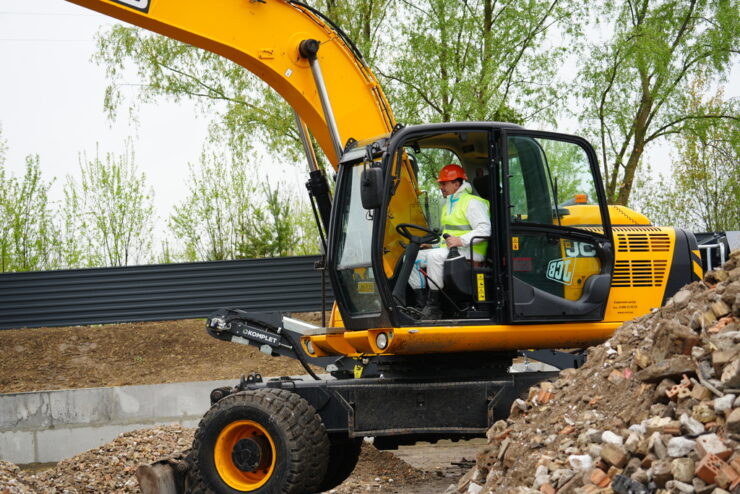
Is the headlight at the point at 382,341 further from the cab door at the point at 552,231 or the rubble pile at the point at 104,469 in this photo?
the rubble pile at the point at 104,469

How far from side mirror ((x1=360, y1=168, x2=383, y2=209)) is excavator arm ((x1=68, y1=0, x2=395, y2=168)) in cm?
175

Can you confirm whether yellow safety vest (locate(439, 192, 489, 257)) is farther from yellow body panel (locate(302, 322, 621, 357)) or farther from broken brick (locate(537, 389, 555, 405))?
broken brick (locate(537, 389, 555, 405))

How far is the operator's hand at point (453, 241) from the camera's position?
21.4 feet

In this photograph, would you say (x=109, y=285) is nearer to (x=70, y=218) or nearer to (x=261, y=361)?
(x=261, y=361)

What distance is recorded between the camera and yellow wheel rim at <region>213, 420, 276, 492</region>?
260 inches

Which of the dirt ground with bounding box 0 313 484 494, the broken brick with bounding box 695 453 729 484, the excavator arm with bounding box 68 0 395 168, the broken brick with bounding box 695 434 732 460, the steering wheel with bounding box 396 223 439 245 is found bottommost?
the dirt ground with bounding box 0 313 484 494

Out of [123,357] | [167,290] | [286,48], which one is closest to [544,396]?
[286,48]

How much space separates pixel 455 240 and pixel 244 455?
7.16 ft

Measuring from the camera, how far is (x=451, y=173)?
6879mm

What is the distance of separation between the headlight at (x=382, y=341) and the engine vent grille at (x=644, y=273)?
2.00m

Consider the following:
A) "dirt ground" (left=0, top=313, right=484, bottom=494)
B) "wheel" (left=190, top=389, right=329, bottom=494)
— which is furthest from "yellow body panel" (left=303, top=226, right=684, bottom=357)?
"dirt ground" (left=0, top=313, right=484, bottom=494)

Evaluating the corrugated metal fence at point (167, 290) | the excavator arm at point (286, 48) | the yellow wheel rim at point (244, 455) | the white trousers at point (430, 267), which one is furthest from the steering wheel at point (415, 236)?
the corrugated metal fence at point (167, 290)

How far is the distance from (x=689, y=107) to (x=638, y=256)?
10.4 m

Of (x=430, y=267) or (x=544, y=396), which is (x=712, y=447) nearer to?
(x=544, y=396)
